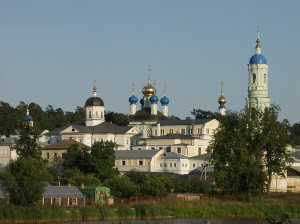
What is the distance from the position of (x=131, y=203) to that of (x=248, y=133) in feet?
49.3

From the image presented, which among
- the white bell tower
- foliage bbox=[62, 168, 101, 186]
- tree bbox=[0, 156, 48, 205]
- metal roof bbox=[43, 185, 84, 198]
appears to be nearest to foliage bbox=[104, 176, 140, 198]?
metal roof bbox=[43, 185, 84, 198]

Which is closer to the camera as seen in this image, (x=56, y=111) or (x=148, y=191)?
(x=148, y=191)

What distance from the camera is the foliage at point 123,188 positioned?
62.3 metres

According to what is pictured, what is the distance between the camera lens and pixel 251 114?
69.8 meters

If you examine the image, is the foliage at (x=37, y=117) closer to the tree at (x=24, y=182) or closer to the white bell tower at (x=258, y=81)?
the white bell tower at (x=258, y=81)

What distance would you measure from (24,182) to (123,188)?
11.3 metres

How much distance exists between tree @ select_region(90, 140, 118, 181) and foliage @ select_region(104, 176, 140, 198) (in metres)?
12.7

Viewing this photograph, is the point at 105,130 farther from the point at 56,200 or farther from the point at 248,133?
the point at 56,200

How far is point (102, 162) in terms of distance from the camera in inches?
3108

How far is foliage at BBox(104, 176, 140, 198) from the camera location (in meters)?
62.3

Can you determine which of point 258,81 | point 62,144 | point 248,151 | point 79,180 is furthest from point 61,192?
point 62,144

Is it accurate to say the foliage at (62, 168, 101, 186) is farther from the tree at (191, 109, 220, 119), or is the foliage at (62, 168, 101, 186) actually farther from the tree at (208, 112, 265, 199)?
the tree at (191, 109, 220, 119)

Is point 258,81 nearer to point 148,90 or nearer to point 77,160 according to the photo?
point 77,160

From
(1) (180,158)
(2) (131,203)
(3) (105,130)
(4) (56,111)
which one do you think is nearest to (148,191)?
(2) (131,203)
